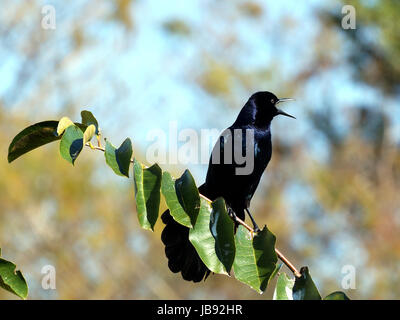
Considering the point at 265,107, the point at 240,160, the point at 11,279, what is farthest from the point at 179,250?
the point at 265,107

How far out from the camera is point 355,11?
22.3 m

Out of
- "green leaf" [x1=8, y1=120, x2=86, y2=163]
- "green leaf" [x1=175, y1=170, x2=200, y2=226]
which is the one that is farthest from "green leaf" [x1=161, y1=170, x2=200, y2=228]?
"green leaf" [x1=8, y1=120, x2=86, y2=163]

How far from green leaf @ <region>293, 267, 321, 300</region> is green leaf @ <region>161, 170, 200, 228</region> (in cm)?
38

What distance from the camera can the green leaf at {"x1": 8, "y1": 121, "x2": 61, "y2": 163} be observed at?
2.35 metres

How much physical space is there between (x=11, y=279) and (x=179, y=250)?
1.17 meters

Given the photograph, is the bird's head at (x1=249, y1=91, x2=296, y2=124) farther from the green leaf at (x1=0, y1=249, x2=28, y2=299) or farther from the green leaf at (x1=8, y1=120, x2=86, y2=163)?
the green leaf at (x1=0, y1=249, x2=28, y2=299)

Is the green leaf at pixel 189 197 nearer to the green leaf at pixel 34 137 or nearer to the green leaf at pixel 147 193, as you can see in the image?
the green leaf at pixel 147 193

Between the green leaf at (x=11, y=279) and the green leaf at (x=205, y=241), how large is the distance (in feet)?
1.86

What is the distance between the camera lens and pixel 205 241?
2215mm

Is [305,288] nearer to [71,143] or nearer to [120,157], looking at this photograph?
[120,157]

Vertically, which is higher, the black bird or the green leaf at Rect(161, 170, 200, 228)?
the black bird

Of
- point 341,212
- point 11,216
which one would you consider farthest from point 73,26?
point 341,212

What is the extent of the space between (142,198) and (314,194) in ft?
71.1

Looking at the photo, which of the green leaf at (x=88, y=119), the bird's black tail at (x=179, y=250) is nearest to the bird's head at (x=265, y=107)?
the bird's black tail at (x=179, y=250)
